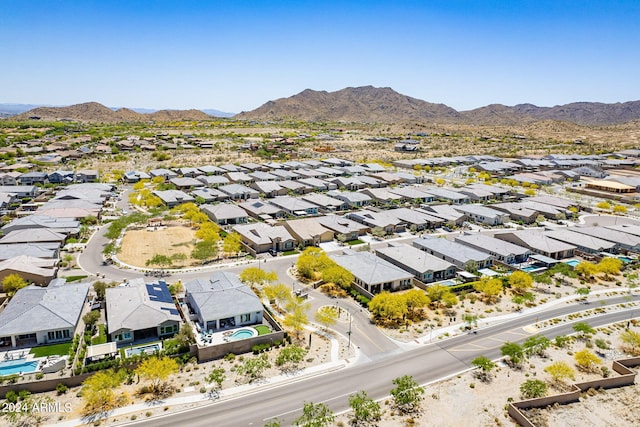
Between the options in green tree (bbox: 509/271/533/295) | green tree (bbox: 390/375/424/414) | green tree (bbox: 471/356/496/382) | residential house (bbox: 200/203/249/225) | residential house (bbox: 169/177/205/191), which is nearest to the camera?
green tree (bbox: 390/375/424/414)

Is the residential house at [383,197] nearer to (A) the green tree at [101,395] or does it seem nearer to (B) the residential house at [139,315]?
(B) the residential house at [139,315]

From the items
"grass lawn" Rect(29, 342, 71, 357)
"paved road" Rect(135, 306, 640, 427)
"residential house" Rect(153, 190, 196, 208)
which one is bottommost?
"paved road" Rect(135, 306, 640, 427)

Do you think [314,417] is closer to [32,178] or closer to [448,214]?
[448,214]

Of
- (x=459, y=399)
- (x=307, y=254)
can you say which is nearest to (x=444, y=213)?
(x=307, y=254)

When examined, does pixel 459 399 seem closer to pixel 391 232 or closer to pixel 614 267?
pixel 614 267

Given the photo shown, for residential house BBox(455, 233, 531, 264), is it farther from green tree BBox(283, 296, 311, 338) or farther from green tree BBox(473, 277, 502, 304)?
green tree BBox(283, 296, 311, 338)

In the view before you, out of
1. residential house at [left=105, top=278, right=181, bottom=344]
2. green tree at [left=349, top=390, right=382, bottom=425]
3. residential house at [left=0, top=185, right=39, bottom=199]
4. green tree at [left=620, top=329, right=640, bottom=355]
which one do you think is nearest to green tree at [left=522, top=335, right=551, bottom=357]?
green tree at [left=620, top=329, right=640, bottom=355]

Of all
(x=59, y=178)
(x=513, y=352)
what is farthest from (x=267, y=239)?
(x=59, y=178)
